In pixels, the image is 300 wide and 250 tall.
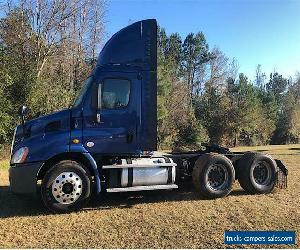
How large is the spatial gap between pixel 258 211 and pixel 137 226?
2421mm

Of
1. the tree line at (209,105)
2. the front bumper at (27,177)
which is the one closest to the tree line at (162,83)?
the tree line at (209,105)

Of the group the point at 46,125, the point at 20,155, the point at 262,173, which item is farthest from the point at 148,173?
the point at 262,173

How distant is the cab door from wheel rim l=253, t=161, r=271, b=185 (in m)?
3.11

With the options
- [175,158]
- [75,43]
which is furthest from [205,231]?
[75,43]

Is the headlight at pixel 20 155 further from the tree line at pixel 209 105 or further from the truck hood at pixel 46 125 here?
the tree line at pixel 209 105

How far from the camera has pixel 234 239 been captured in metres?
6.35

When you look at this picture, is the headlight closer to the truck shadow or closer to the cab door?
the truck shadow

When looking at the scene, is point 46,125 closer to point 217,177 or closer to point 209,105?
point 217,177

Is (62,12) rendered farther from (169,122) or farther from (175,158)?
(175,158)

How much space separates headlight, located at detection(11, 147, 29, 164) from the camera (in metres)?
8.10

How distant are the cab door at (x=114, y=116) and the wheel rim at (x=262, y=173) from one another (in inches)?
123

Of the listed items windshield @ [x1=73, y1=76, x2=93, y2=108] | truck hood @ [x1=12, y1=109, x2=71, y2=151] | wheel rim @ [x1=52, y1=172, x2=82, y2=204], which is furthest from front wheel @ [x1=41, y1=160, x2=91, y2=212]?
windshield @ [x1=73, y1=76, x2=93, y2=108]

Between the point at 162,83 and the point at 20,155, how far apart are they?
32.7 metres

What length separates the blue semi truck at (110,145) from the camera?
811cm
